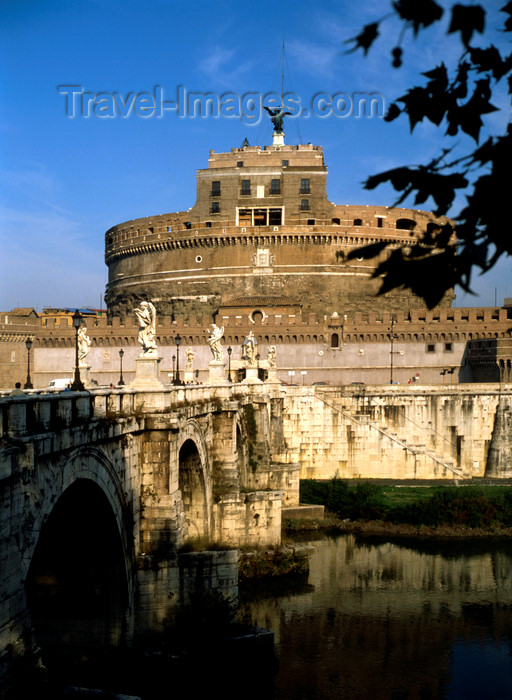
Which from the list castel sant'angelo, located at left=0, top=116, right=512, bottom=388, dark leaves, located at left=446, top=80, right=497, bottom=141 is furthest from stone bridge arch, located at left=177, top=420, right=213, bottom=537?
castel sant'angelo, located at left=0, top=116, right=512, bottom=388

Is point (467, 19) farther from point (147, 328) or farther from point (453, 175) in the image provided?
point (147, 328)

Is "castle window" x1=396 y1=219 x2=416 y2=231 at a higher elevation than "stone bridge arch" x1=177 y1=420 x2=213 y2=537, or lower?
higher

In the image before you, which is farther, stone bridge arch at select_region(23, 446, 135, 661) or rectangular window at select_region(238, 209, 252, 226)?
rectangular window at select_region(238, 209, 252, 226)

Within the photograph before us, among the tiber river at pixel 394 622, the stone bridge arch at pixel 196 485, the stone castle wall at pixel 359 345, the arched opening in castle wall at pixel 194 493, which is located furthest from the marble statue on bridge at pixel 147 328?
the stone castle wall at pixel 359 345

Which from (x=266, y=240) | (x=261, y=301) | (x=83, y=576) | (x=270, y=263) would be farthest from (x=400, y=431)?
(x=83, y=576)

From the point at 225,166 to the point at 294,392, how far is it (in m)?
33.4

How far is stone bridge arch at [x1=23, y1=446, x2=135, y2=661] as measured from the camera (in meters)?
A: 12.9

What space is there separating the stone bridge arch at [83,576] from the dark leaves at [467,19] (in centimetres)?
990

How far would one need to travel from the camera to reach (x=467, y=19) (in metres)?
3.46

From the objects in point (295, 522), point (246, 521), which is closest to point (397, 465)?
point (295, 522)

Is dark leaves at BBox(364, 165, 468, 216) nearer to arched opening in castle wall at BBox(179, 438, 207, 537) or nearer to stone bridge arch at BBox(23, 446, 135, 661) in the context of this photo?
stone bridge arch at BBox(23, 446, 135, 661)

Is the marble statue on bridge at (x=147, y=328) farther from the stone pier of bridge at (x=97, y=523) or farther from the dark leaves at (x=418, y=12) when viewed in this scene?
the dark leaves at (x=418, y=12)

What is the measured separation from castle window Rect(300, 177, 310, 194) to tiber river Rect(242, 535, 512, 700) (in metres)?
41.5

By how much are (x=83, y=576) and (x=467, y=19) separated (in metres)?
11.9
